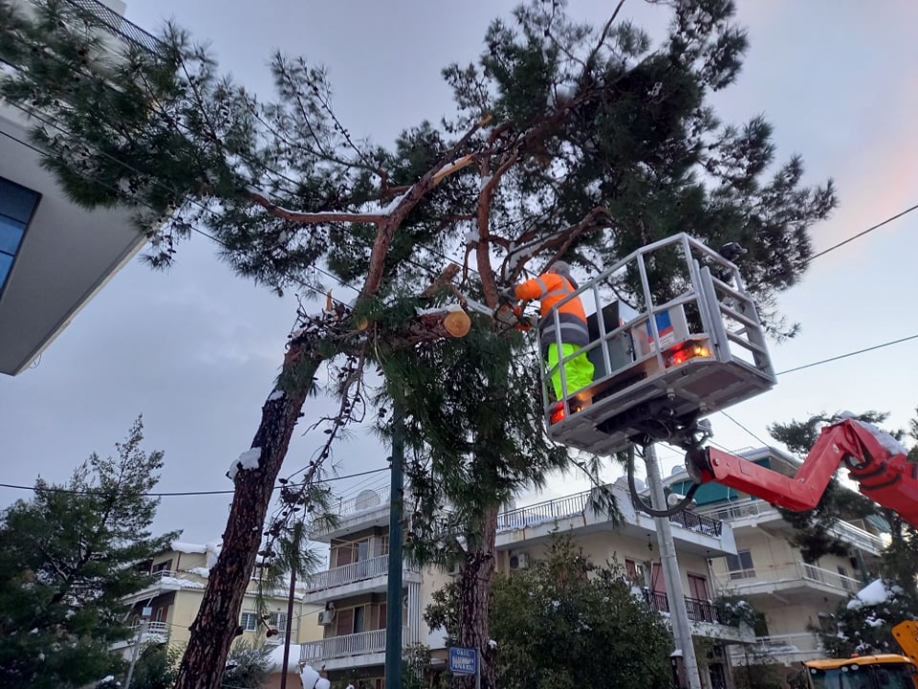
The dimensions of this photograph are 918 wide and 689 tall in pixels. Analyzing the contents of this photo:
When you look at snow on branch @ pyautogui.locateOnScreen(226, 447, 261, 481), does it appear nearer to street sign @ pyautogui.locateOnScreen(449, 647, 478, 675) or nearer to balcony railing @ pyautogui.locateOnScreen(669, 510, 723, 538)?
street sign @ pyautogui.locateOnScreen(449, 647, 478, 675)

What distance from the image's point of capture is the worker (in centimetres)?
529

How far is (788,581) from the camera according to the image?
1045 inches

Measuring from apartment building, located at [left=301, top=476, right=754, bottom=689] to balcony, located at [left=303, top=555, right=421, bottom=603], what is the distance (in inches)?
1.4

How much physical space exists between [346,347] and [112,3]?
30.4ft

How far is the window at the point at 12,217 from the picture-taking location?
1223cm

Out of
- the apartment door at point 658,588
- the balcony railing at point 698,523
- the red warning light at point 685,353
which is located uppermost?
the balcony railing at point 698,523

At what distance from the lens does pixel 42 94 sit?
Answer: 5238 millimetres

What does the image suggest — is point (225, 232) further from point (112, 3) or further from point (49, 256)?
point (49, 256)

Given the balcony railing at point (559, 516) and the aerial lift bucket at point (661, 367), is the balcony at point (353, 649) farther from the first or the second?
the aerial lift bucket at point (661, 367)

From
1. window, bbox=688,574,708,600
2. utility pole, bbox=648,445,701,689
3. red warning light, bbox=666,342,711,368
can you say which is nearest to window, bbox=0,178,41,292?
utility pole, bbox=648,445,701,689

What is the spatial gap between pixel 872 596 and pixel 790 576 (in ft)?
22.7

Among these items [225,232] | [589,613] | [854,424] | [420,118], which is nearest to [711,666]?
[589,613]

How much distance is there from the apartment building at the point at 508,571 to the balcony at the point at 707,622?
0.11ft

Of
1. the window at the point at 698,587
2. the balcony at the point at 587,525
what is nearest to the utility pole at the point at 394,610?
the balcony at the point at 587,525
